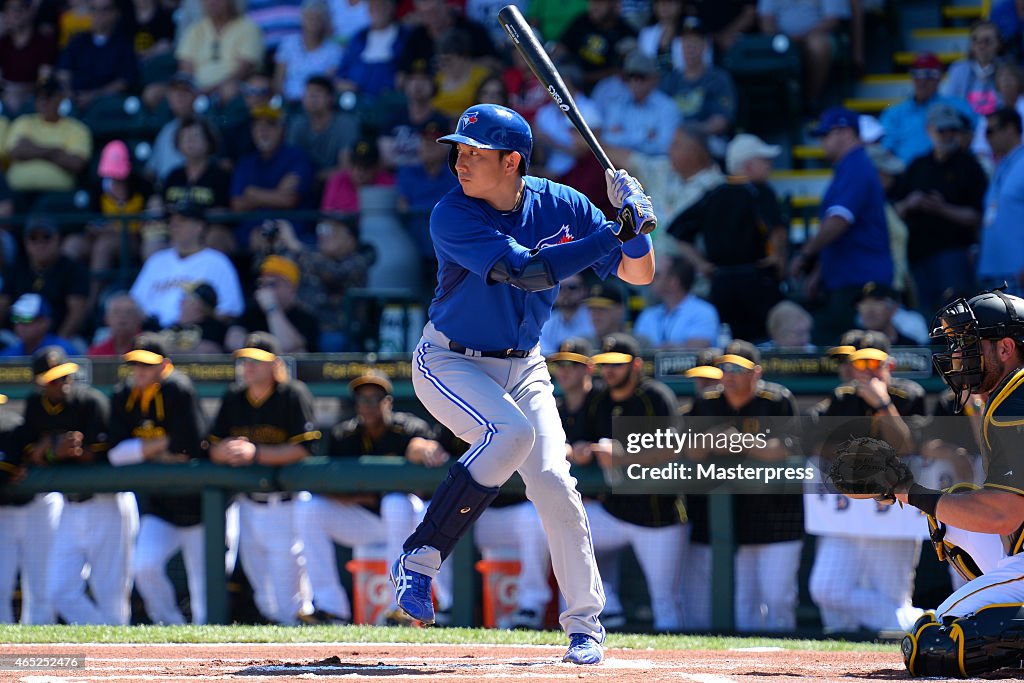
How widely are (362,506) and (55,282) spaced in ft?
11.4


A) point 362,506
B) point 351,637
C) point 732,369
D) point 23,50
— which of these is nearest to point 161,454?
point 362,506

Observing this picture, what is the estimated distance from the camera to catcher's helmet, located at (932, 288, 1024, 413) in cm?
430

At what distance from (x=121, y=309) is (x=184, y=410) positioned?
67.8 inches

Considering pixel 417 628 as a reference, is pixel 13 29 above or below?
above

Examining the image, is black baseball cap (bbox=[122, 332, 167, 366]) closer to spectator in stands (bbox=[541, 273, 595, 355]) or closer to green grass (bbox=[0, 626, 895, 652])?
green grass (bbox=[0, 626, 895, 652])

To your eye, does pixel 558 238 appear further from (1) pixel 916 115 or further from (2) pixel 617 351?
(1) pixel 916 115

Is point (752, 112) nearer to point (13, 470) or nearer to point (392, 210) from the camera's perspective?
point (392, 210)

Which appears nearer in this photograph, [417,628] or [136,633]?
[136,633]

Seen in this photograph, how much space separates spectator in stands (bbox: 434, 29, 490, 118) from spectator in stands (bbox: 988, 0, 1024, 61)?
332 cm

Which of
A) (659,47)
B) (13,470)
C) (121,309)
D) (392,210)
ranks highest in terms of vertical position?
(659,47)

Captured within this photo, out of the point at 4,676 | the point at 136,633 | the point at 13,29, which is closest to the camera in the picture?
the point at 4,676

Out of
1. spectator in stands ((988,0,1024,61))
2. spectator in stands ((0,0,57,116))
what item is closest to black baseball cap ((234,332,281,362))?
spectator in stands ((988,0,1024,61))

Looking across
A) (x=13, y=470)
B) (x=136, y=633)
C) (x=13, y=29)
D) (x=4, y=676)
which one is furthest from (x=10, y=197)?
(x=4, y=676)

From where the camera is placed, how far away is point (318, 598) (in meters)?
7.43
